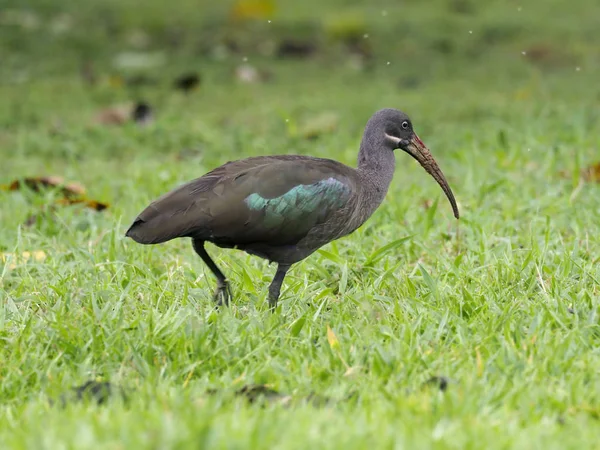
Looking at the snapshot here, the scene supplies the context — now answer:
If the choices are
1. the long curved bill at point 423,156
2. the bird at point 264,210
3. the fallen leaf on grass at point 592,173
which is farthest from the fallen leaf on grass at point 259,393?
the fallen leaf on grass at point 592,173

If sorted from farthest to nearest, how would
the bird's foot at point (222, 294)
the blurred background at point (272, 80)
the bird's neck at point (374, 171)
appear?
the blurred background at point (272, 80) → the bird's neck at point (374, 171) → the bird's foot at point (222, 294)

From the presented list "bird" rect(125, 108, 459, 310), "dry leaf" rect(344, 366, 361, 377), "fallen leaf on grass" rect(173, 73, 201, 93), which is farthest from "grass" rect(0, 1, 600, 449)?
"fallen leaf on grass" rect(173, 73, 201, 93)

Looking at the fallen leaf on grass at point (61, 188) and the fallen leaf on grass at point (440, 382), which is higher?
the fallen leaf on grass at point (61, 188)

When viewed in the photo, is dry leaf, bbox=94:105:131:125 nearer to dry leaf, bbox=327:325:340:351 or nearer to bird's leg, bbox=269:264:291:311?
bird's leg, bbox=269:264:291:311

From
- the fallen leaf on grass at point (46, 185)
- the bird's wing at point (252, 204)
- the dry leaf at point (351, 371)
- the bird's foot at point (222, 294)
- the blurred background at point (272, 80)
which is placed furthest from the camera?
the blurred background at point (272, 80)

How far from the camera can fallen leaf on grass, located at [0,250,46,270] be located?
4.87 metres

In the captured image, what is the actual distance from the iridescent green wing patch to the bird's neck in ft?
0.98

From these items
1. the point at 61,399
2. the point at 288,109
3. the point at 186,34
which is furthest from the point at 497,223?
the point at 186,34

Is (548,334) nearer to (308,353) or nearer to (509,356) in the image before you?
(509,356)

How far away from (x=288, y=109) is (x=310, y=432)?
6229 millimetres

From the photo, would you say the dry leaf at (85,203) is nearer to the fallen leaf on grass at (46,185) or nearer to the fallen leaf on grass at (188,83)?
the fallen leaf on grass at (46,185)

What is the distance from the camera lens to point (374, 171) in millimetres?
4574

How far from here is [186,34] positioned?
36.5 feet

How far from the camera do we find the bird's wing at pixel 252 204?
401cm
